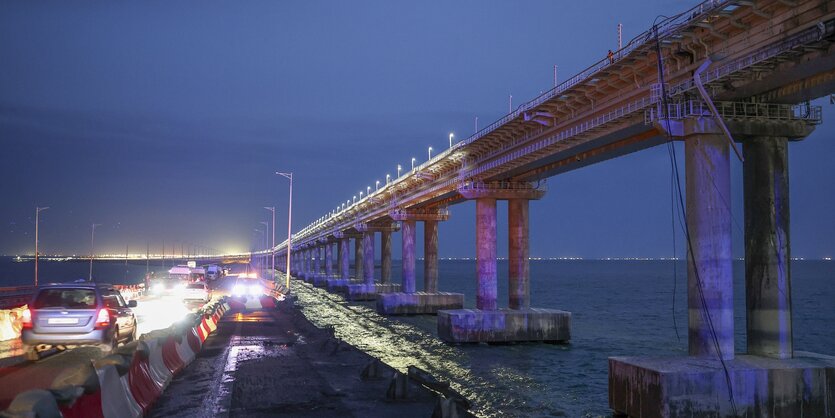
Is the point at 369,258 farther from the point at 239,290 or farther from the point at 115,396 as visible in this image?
the point at 115,396

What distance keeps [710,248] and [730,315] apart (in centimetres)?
196

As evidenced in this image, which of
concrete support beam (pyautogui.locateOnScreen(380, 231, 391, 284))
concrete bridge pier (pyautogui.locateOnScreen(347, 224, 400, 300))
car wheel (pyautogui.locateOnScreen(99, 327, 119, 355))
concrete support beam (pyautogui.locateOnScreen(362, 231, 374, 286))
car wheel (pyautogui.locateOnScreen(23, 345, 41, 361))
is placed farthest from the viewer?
concrete support beam (pyautogui.locateOnScreen(380, 231, 391, 284))

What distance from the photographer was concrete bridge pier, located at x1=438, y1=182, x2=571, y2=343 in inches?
1527

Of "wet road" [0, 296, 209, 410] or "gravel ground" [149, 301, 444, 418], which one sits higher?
"wet road" [0, 296, 209, 410]

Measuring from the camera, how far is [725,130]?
59.8 feet

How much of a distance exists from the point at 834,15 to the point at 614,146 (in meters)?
13.7

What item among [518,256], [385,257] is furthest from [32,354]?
[385,257]

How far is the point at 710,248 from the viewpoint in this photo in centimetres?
1898

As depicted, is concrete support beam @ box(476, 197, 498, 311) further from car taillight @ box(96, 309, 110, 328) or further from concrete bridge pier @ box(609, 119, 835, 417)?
car taillight @ box(96, 309, 110, 328)

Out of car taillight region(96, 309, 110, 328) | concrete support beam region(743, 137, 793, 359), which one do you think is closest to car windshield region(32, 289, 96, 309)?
car taillight region(96, 309, 110, 328)

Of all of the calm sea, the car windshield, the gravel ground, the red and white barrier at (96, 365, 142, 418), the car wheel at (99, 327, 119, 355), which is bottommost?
the calm sea

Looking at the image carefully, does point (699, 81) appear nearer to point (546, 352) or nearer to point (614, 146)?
point (614, 146)

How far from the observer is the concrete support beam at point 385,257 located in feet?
282

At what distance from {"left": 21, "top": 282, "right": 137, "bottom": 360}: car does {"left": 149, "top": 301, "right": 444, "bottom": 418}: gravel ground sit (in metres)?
2.51
